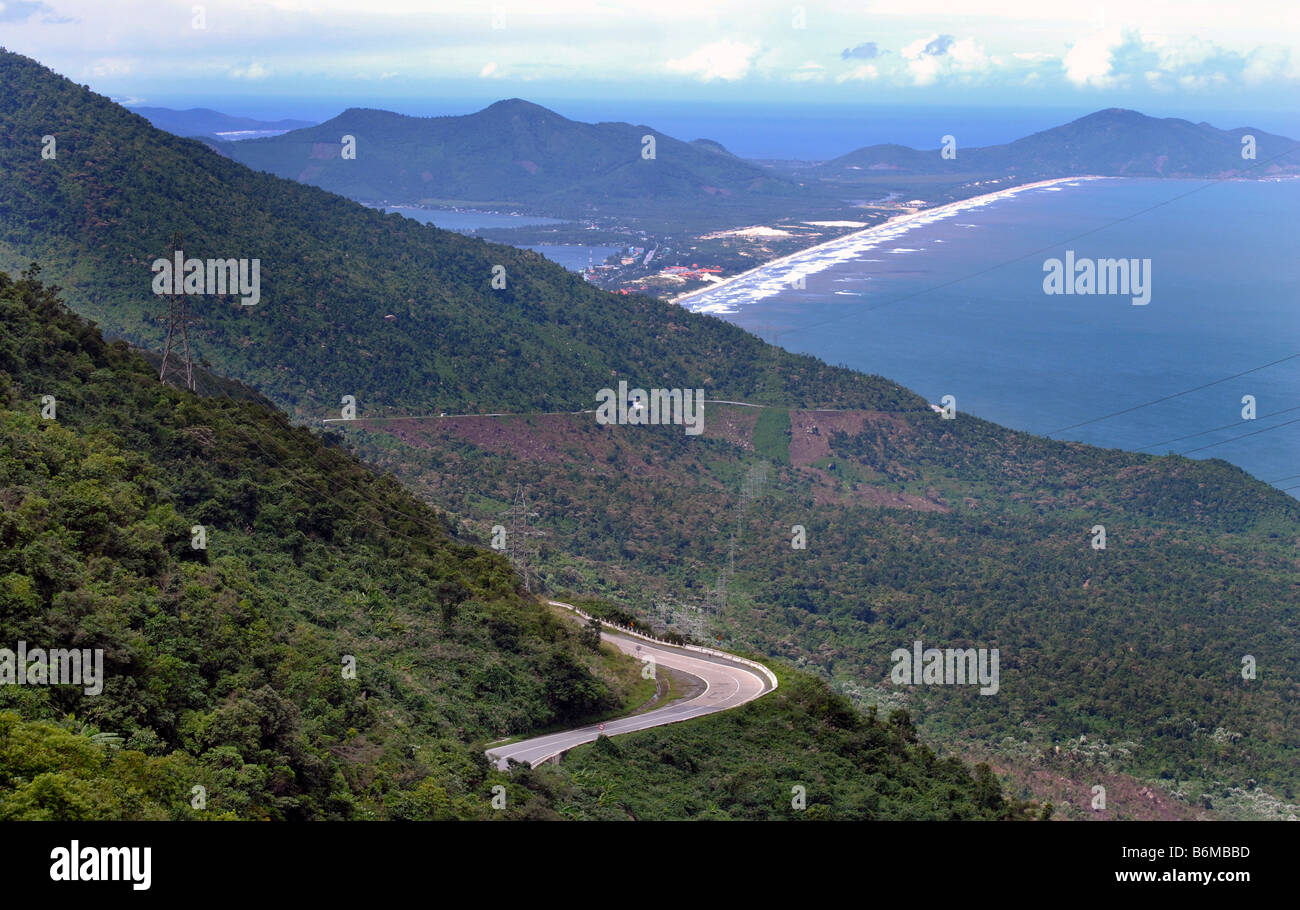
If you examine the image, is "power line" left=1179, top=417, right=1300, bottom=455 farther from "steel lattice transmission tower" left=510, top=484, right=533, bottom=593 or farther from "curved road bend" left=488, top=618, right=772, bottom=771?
"curved road bend" left=488, top=618, right=772, bottom=771

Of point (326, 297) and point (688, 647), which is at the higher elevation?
point (326, 297)

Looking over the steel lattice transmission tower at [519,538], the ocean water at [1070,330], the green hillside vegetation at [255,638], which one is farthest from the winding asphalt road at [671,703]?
the ocean water at [1070,330]

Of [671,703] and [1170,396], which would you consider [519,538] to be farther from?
[1170,396]

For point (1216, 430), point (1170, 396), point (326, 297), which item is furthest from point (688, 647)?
point (1170, 396)

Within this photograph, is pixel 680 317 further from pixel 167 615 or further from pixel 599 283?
pixel 167 615

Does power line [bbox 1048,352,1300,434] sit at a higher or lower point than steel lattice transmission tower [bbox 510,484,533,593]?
higher

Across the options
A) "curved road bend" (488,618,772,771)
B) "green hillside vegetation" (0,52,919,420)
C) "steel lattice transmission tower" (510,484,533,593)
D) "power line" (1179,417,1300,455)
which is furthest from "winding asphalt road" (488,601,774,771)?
"power line" (1179,417,1300,455)
